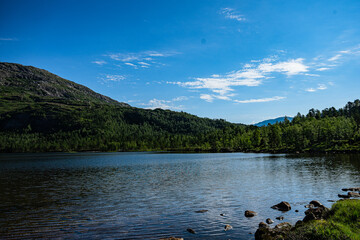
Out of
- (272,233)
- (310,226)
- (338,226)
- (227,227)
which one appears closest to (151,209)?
(227,227)

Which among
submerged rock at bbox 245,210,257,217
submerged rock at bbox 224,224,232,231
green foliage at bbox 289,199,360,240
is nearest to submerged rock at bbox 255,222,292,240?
green foliage at bbox 289,199,360,240

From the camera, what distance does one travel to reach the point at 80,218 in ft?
101

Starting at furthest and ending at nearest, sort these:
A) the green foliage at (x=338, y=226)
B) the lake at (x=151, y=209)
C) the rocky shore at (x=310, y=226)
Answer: the lake at (x=151, y=209) → the rocky shore at (x=310, y=226) → the green foliage at (x=338, y=226)

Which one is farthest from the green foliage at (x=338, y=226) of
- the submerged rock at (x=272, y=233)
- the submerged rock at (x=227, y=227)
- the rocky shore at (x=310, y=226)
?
the submerged rock at (x=227, y=227)

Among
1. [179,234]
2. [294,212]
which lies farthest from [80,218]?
[294,212]

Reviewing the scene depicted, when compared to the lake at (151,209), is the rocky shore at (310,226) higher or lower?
higher

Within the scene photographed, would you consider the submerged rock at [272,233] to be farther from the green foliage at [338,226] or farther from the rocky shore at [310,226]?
the green foliage at [338,226]

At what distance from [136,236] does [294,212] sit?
785 inches

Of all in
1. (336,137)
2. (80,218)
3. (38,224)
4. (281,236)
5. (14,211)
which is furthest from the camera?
(336,137)

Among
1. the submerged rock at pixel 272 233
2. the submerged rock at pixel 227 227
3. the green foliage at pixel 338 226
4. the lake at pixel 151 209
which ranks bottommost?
the lake at pixel 151 209

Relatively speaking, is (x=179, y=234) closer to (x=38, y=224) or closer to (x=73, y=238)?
(x=73, y=238)

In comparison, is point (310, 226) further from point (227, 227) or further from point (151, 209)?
point (151, 209)

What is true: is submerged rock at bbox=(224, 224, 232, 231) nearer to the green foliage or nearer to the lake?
the lake

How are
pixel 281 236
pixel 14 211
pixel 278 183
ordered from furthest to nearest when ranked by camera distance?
pixel 278 183, pixel 14 211, pixel 281 236
